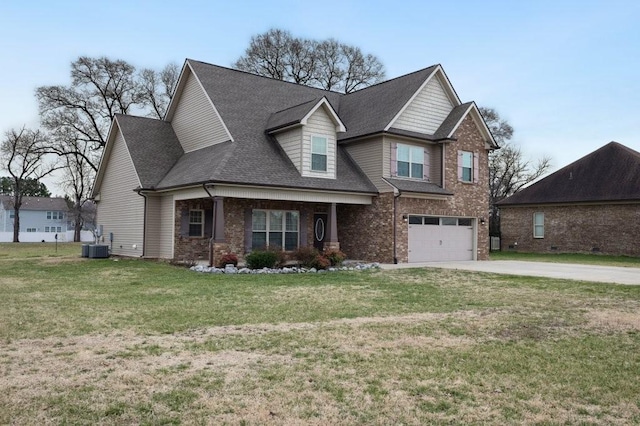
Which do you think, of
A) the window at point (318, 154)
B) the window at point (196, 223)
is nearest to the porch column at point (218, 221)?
the window at point (196, 223)

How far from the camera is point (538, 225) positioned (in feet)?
108

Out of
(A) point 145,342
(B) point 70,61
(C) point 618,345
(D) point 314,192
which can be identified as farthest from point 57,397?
(B) point 70,61

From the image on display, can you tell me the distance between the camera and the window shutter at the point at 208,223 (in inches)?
825

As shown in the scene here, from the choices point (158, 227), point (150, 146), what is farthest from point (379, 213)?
point (150, 146)

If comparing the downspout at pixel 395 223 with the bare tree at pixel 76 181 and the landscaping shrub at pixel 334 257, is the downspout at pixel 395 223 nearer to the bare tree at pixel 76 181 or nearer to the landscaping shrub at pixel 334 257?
the landscaping shrub at pixel 334 257

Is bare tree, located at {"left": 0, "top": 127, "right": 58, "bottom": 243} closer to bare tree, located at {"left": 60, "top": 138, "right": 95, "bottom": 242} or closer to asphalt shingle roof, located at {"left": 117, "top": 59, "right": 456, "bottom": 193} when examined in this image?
bare tree, located at {"left": 60, "top": 138, "right": 95, "bottom": 242}

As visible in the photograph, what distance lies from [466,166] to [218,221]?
40.2ft

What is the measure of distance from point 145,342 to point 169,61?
4406 cm

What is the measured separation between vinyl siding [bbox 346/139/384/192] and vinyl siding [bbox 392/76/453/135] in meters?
1.24

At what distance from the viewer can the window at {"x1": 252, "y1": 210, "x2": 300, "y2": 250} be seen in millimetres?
20078

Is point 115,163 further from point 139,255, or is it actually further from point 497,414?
point 497,414

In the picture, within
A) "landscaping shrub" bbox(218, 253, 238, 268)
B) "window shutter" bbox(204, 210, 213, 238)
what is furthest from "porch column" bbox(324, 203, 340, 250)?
"window shutter" bbox(204, 210, 213, 238)

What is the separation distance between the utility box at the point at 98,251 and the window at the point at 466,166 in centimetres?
1640

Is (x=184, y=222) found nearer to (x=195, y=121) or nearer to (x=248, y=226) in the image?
(x=248, y=226)
